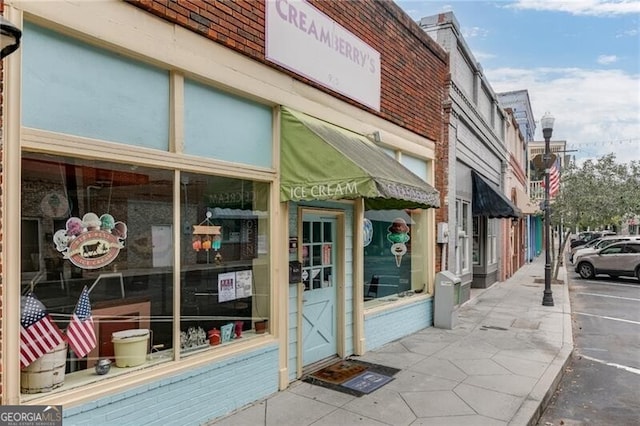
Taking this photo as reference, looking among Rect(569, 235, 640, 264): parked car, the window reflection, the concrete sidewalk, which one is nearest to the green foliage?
Rect(569, 235, 640, 264): parked car

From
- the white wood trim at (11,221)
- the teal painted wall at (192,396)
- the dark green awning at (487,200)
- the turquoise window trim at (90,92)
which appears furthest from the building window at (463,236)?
the white wood trim at (11,221)

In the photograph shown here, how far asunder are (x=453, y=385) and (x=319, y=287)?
2.12 metres

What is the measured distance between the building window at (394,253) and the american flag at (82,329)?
4.52 m

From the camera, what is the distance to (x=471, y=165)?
12.5 metres

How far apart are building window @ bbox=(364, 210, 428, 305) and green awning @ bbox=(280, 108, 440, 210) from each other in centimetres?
203

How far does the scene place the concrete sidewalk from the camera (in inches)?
183

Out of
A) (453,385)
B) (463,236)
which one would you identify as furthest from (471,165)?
(453,385)

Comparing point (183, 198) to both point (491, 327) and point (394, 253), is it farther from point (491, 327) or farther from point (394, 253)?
point (491, 327)

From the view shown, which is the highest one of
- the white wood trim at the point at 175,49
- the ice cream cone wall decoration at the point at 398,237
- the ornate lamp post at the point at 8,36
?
the white wood trim at the point at 175,49

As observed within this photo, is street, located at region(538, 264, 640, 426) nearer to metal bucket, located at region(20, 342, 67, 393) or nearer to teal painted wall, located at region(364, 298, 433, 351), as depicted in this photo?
teal painted wall, located at region(364, 298, 433, 351)

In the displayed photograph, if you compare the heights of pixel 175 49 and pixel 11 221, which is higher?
pixel 175 49

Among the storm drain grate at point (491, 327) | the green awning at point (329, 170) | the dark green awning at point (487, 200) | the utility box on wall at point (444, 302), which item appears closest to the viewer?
the green awning at point (329, 170)

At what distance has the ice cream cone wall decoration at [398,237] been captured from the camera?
846 centimetres

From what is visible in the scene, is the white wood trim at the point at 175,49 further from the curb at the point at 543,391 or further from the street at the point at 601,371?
the street at the point at 601,371
